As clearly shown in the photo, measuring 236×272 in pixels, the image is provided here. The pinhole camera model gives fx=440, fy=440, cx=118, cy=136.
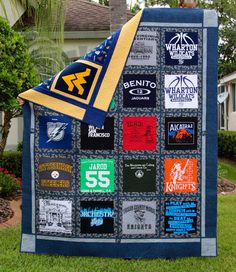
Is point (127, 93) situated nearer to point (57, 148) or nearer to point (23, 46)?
point (57, 148)

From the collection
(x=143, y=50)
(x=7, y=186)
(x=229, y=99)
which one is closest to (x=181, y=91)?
(x=143, y=50)

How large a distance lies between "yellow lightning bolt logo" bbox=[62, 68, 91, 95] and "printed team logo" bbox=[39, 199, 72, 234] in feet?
3.93

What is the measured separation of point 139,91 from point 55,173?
1230mm

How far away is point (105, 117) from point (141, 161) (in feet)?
1.97

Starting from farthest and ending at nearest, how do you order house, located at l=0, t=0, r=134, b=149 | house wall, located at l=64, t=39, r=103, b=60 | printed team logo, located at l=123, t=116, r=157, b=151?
house wall, located at l=64, t=39, r=103, b=60, house, located at l=0, t=0, r=134, b=149, printed team logo, located at l=123, t=116, r=157, b=151

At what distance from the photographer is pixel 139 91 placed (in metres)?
4.50

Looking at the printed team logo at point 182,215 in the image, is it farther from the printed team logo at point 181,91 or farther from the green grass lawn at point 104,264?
the printed team logo at point 181,91

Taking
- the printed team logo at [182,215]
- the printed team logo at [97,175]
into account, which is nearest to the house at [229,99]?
the printed team logo at [182,215]

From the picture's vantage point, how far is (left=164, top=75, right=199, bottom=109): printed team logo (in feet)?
14.8

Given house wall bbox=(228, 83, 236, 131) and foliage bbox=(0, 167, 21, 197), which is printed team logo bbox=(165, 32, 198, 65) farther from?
house wall bbox=(228, 83, 236, 131)

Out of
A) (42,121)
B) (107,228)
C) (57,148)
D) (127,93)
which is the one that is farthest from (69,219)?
(127,93)

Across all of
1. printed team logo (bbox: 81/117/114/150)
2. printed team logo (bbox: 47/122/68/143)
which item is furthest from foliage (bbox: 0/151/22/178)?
printed team logo (bbox: 81/117/114/150)

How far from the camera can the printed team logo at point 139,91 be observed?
4484mm

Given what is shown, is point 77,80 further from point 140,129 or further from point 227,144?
point 227,144
